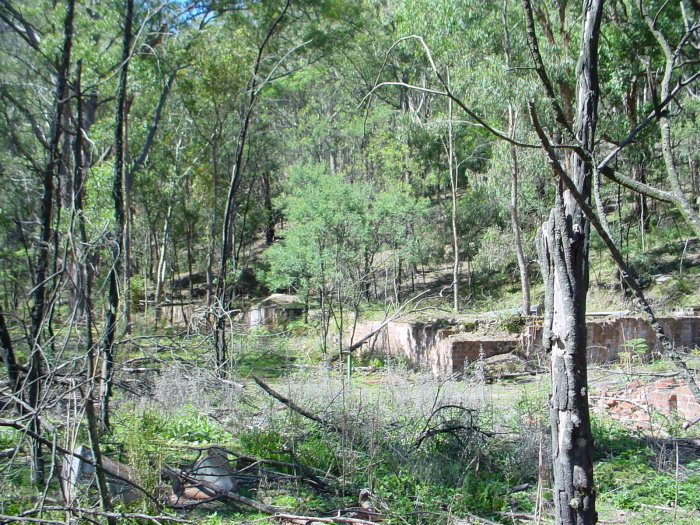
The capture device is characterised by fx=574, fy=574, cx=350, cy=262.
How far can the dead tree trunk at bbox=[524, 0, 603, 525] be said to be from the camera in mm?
2707

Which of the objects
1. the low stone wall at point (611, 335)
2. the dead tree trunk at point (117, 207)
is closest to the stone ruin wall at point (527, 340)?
the low stone wall at point (611, 335)

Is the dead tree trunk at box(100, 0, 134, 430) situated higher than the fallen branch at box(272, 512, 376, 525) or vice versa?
the dead tree trunk at box(100, 0, 134, 430)

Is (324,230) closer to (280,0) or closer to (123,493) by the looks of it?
(280,0)

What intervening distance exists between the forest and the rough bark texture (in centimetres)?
1

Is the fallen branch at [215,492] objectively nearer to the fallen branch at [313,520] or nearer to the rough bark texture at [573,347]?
the fallen branch at [313,520]

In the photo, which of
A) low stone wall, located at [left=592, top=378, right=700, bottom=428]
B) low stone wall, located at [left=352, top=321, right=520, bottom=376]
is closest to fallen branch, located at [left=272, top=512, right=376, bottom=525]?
low stone wall, located at [left=592, top=378, right=700, bottom=428]

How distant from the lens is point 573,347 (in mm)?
2766

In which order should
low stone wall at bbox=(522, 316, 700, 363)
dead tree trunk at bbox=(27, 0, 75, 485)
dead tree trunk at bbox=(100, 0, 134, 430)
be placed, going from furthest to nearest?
low stone wall at bbox=(522, 316, 700, 363) < dead tree trunk at bbox=(27, 0, 75, 485) < dead tree trunk at bbox=(100, 0, 134, 430)

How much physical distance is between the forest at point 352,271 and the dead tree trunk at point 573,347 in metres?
0.01

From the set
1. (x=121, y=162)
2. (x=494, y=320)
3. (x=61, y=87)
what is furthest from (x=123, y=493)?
(x=494, y=320)

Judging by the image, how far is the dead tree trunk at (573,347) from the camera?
2707 mm

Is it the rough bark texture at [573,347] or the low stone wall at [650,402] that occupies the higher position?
the rough bark texture at [573,347]

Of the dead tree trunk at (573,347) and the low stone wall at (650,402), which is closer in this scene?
the dead tree trunk at (573,347)

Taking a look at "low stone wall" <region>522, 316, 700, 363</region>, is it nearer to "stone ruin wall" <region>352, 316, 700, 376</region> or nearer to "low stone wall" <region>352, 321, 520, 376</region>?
"stone ruin wall" <region>352, 316, 700, 376</region>
